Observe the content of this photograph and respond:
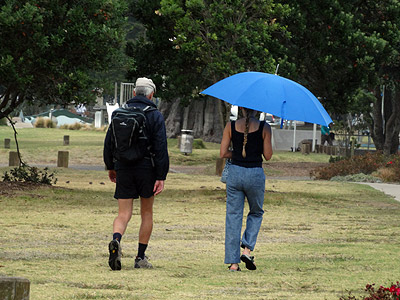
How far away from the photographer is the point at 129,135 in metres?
8.37

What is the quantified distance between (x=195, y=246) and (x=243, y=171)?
8.60ft

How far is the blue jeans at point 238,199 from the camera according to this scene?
8.79m

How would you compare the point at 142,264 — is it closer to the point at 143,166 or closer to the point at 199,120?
the point at 143,166

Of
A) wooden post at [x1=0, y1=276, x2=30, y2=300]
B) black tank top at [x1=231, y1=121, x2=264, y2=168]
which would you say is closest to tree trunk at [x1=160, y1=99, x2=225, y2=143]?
black tank top at [x1=231, y1=121, x2=264, y2=168]

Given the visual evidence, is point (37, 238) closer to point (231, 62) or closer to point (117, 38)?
point (117, 38)

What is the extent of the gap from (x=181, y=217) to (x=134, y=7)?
1490cm

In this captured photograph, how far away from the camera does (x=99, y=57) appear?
18875 mm

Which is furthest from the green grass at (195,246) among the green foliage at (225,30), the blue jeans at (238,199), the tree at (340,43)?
the tree at (340,43)

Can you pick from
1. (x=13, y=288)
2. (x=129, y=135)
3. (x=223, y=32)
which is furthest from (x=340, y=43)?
(x=13, y=288)

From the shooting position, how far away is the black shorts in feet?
28.0

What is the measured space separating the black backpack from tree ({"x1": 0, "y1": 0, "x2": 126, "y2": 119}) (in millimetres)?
8967

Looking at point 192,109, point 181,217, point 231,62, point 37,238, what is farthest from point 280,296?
point 192,109

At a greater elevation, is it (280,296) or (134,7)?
(134,7)

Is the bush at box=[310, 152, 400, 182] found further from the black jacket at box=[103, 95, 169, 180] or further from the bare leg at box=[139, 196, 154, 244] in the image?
the black jacket at box=[103, 95, 169, 180]
